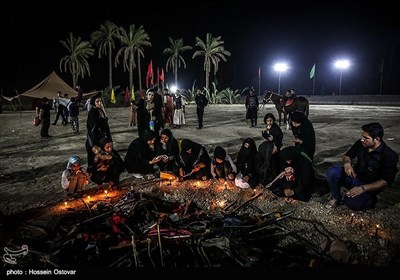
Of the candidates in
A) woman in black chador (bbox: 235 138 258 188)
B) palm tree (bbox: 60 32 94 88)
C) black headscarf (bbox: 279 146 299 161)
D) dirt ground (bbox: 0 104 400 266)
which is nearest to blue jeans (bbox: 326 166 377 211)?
dirt ground (bbox: 0 104 400 266)

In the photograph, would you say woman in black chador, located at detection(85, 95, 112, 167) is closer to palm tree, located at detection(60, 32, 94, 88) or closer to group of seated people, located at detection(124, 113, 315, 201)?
group of seated people, located at detection(124, 113, 315, 201)

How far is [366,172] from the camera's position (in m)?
4.19

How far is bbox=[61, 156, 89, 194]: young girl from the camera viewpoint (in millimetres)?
4918

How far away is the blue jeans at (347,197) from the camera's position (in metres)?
4.17

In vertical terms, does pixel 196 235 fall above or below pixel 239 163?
below

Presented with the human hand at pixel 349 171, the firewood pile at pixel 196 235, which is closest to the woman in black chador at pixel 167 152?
the firewood pile at pixel 196 235

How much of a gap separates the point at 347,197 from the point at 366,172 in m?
0.46

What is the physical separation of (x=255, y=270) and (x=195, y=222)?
1.63 metres

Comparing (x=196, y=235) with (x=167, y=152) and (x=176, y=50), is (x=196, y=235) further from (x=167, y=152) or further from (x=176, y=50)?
(x=176, y=50)

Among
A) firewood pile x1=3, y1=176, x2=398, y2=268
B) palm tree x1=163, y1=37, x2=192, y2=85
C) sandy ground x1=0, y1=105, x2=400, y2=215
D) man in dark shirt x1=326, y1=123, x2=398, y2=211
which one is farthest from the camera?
palm tree x1=163, y1=37, x2=192, y2=85

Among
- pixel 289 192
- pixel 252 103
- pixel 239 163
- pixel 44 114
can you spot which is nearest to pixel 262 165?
pixel 239 163

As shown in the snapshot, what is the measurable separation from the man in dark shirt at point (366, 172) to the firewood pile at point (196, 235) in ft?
0.83

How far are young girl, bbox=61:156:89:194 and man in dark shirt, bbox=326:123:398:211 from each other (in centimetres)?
411

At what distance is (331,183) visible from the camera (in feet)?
14.6
